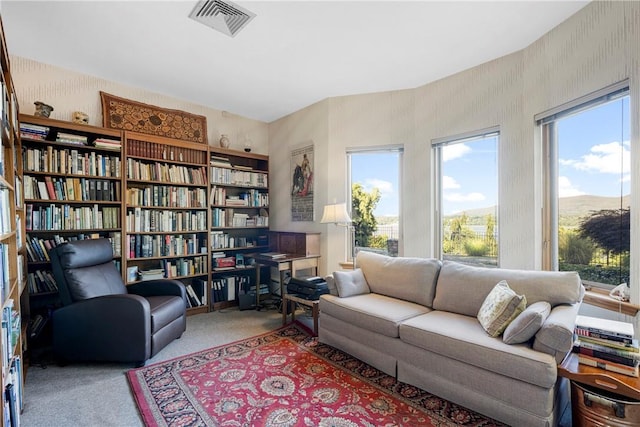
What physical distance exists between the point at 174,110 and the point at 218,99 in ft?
1.85

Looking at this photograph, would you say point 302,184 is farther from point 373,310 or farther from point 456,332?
point 456,332

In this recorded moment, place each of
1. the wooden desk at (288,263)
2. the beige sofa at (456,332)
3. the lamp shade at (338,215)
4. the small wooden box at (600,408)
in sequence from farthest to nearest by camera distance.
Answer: the wooden desk at (288,263) → the lamp shade at (338,215) → the beige sofa at (456,332) → the small wooden box at (600,408)

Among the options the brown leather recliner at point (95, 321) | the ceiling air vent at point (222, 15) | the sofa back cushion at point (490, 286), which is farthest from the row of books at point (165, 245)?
the sofa back cushion at point (490, 286)

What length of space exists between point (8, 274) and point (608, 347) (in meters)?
3.64

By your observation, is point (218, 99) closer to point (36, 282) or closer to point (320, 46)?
point (320, 46)

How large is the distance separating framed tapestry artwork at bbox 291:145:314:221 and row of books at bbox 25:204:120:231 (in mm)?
2137

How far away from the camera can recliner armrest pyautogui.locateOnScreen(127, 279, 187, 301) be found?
3.01 metres

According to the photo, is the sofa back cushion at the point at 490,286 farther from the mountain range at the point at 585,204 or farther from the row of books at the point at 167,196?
the row of books at the point at 167,196

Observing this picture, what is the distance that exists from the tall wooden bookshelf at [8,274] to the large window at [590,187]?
3642 mm

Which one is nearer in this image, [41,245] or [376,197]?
[41,245]

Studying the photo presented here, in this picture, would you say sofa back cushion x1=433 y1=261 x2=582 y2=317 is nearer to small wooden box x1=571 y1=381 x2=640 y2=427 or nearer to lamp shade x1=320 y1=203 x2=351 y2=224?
small wooden box x1=571 y1=381 x2=640 y2=427

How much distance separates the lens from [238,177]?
4270 mm

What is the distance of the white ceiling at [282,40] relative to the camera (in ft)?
7.22

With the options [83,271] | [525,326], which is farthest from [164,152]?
[525,326]
